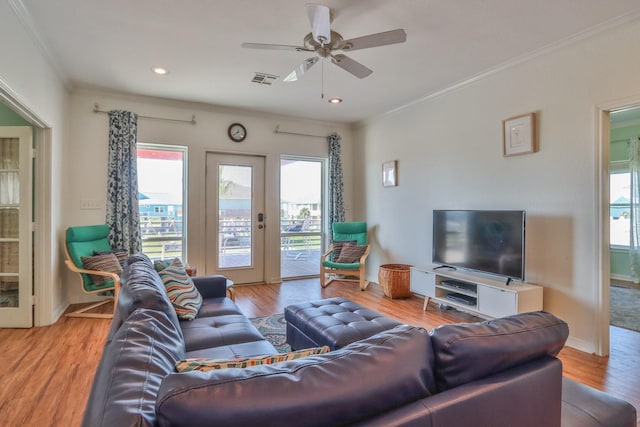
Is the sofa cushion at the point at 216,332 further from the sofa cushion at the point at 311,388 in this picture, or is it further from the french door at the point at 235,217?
the french door at the point at 235,217

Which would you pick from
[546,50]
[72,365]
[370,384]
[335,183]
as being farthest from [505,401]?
[335,183]

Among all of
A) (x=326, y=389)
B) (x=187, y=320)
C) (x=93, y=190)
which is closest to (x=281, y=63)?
(x=187, y=320)

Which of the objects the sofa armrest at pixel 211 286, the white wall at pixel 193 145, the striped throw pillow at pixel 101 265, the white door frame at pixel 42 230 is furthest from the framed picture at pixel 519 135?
the white door frame at pixel 42 230

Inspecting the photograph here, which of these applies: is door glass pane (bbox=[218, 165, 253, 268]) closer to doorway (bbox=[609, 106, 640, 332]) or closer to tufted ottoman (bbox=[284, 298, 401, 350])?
tufted ottoman (bbox=[284, 298, 401, 350])

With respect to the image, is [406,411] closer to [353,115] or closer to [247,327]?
[247,327]

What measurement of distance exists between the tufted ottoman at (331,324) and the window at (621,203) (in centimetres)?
523

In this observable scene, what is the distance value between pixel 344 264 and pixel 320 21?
3.42m

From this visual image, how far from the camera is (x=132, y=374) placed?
2.66 feet

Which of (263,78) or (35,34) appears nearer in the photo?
(35,34)

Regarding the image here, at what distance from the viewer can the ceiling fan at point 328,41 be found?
212 cm

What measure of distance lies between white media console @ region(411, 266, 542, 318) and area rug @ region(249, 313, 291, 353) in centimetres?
164

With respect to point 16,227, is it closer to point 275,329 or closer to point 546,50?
point 275,329

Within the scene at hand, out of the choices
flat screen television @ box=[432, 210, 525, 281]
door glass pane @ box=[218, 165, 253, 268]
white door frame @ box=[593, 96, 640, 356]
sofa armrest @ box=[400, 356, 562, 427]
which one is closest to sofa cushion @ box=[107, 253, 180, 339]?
sofa armrest @ box=[400, 356, 562, 427]

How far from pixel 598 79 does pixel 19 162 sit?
5.11 metres
